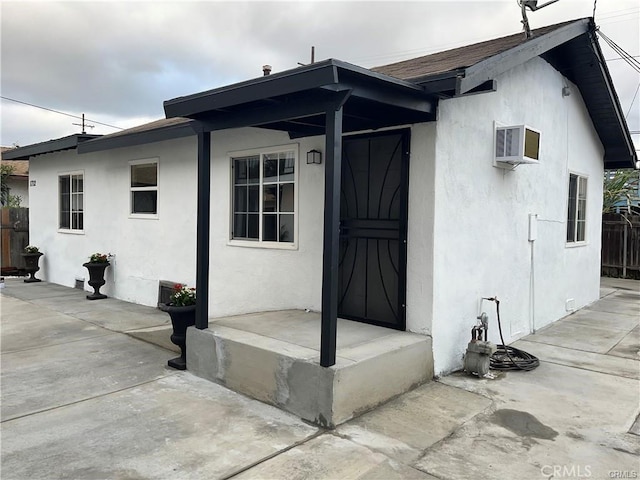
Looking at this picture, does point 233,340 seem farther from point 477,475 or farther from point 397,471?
point 477,475

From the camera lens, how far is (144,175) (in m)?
8.26

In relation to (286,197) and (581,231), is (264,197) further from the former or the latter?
(581,231)

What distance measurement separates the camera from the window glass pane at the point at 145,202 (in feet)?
26.6

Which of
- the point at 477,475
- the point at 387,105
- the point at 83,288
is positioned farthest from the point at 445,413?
the point at 83,288

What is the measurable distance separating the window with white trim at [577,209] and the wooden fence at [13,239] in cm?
1290

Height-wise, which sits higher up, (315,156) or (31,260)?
(315,156)

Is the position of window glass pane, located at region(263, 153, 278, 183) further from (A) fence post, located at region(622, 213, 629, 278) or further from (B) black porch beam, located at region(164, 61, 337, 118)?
(A) fence post, located at region(622, 213, 629, 278)

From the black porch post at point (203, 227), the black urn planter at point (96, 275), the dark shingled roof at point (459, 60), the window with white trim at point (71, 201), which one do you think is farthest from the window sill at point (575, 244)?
the window with white trim at point (71, 201)

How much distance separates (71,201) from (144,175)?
297 centimetres

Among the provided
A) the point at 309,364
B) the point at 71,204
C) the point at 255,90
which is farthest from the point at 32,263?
→ the point at 309,364

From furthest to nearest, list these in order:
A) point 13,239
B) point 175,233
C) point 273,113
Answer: point 13,239, point 175,233, point 273,113

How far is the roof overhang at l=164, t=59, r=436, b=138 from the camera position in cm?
340

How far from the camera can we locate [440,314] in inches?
177

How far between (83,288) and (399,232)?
25.4 feet
